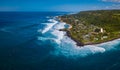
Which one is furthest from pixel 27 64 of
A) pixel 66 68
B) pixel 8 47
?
pixel 8 47

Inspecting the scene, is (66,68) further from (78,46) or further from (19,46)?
(19,46)

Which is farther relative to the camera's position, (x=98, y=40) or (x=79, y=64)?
(x=98, y=40)

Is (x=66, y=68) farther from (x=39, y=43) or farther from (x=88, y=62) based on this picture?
(x=39, y=43)

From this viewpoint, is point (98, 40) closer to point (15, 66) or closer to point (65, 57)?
point (65, 57)

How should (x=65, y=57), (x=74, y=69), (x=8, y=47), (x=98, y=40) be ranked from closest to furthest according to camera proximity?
(x=74, y=69) → (x=65, y=57) → (x=8, y=47) → (x=98, y=40)

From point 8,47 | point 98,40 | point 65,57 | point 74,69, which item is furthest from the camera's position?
point 98,40

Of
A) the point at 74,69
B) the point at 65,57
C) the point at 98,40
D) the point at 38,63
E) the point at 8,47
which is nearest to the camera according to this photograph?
the point at 74,69

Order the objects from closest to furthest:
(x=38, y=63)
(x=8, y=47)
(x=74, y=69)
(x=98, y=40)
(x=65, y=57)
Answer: (x=74, y=69) → (x=38, y=63) → (x=65, y=57) → (x=8, y=47) → (x=98, y=40)

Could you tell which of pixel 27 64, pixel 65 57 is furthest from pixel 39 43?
pixel 27 64

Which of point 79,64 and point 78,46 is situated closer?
point 79,64
